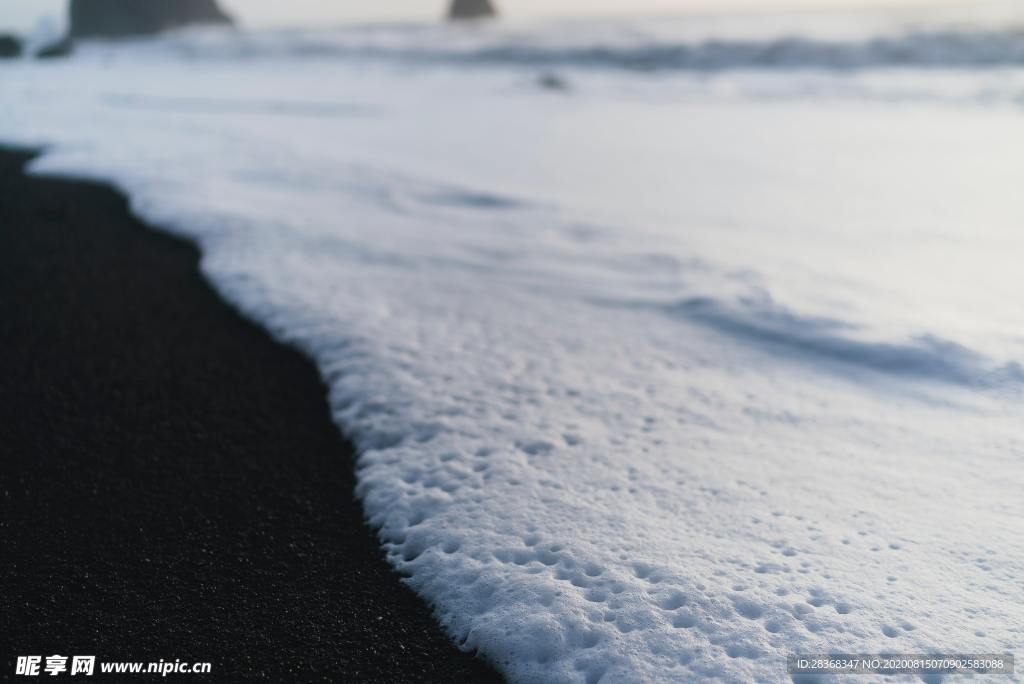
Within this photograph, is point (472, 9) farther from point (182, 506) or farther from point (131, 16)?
point (182, 506)

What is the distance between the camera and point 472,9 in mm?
49688

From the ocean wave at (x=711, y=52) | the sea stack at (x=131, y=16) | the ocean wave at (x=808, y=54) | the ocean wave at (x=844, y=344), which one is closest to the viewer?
the ocean wave at (x=844, y=344)

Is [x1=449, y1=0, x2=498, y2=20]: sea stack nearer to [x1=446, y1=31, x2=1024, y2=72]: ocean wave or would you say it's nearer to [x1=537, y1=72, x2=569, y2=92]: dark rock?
[x1=446, y1=31, x2=1024, y2=72]: ocean wave

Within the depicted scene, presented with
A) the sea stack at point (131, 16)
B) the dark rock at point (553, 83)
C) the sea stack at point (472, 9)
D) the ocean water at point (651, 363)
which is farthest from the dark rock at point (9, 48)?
the sea stack at point (472, 9)

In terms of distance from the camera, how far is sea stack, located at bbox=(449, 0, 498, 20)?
162 feet

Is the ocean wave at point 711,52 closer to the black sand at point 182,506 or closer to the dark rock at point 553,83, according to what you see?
the dark rock at point 553,83

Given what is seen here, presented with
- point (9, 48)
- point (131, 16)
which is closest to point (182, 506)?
point (9, 48)

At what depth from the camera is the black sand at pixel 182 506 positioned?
1600mm

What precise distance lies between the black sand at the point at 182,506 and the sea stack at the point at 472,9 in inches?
2031

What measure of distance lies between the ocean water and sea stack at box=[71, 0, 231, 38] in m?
52.4

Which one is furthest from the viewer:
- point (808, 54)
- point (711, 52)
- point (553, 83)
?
point (711, 52)

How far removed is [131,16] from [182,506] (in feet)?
197

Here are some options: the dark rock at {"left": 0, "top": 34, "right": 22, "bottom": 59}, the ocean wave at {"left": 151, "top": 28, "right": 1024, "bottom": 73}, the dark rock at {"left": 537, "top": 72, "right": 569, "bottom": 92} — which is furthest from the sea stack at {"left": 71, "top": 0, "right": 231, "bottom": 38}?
the dark rock at {"left": 537, "top": 72, "right": 569, "bottom": 92}

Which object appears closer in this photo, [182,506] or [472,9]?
[182,506]
